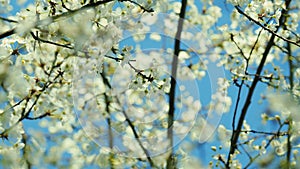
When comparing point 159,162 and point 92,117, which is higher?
point 92,117

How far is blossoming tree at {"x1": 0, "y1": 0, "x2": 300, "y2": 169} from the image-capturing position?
9.01 ft

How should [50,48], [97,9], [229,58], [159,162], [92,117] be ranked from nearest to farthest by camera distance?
Answer: [97,9] → [50,48] → [159,162] → [92,117] → [229,58]

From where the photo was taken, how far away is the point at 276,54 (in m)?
5.35

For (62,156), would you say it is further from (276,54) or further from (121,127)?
(276,54)

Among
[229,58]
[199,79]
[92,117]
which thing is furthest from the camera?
[199,79]

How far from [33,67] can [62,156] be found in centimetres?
96

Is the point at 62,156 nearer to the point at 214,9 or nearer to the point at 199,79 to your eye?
the point at 199,79

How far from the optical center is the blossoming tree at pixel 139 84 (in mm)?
2746

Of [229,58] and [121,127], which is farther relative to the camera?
[229,58]

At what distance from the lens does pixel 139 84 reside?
267 centimetres

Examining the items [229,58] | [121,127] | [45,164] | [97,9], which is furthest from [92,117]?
[97,9]

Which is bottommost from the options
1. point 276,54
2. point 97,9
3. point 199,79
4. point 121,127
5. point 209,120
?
point 97,9

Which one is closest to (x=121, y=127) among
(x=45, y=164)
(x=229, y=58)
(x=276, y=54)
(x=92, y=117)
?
(x=92, y=117)

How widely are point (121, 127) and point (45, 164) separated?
0.71 metres
